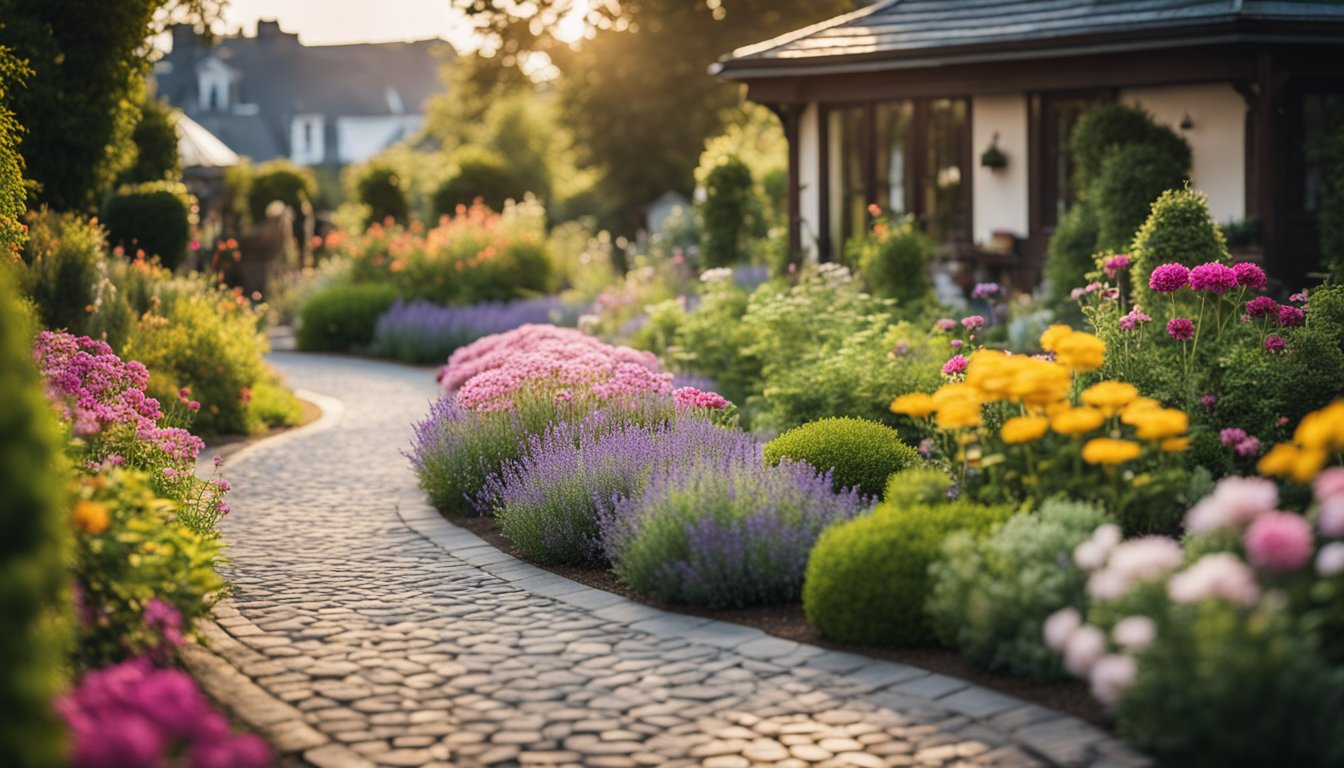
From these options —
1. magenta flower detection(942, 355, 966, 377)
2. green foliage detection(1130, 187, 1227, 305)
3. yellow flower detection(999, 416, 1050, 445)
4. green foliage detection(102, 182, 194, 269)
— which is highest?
green foliage detection(102, 182, 194, 269)

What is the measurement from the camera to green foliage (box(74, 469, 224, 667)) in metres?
5.19

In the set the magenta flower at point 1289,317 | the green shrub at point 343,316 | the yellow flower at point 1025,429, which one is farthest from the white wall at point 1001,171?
the yellow flower at point 1025,429

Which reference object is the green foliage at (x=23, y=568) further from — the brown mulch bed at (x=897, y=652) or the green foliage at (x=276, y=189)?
the green foliage at (x=276, y=189)

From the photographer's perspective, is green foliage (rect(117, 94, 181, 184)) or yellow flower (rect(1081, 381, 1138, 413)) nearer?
yellow flower (rect(1081, 381, 1138, 413))

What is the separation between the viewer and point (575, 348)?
1084cm

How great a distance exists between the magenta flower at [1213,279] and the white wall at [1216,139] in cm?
852

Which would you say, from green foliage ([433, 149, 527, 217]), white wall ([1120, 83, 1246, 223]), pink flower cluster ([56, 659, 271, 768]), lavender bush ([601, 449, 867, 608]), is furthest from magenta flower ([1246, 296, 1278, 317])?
green foliage ([433, 149, 527, 217])

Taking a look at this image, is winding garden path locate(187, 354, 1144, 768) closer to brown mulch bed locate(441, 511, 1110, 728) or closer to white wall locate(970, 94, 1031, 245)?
brown mulch bed locate(441, 511, 1110, 728)

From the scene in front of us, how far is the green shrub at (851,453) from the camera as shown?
7934 millimetres

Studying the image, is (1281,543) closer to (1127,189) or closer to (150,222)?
(1127,189)

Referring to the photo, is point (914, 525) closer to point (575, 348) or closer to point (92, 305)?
point (575, 348)

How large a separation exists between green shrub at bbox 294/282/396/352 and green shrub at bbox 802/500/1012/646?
15.0 m

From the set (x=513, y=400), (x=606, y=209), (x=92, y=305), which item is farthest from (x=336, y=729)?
(x=606, y=209)

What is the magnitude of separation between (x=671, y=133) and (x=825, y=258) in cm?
1626
